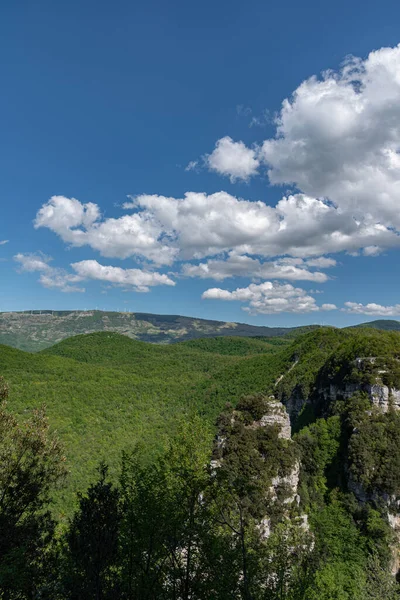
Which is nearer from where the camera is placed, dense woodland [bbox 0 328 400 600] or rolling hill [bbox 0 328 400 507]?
dense woodland [bbox 0 328 400 600]

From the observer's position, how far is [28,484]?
19531mm

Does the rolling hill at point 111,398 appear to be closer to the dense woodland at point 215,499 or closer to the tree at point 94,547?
the dense woodland at point 215,499

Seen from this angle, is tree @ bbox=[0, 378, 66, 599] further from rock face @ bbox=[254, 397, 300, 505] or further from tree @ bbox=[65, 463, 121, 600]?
rock face @ bbox=[254, 397, 300, 505]

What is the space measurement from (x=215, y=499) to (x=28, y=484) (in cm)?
1086

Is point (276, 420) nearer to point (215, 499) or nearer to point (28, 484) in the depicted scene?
point (215, 499)

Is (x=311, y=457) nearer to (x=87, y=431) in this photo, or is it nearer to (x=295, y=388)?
(x=295, y=388)

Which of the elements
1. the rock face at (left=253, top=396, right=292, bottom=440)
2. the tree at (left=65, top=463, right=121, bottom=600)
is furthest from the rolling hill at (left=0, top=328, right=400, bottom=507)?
the tree at (left=65, top=463, right=121, bottom=600)

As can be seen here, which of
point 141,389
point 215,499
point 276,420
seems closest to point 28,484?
point 215,499

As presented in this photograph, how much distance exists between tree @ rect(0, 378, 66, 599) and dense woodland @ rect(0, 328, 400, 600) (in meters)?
0.07

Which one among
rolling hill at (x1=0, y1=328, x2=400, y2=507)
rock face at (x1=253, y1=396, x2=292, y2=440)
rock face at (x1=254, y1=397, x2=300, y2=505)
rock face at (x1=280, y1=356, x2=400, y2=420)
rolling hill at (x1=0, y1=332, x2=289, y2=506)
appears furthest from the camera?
rolling hill at (x1=0, y1=332, x2=289, y2=506)

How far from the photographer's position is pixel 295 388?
8375 centimetres

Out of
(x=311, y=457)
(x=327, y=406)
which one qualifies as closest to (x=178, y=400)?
(x=327, y=406)

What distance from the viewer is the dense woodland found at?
16.4m

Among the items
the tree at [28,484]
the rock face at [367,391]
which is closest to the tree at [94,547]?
the tree at [28,484]
